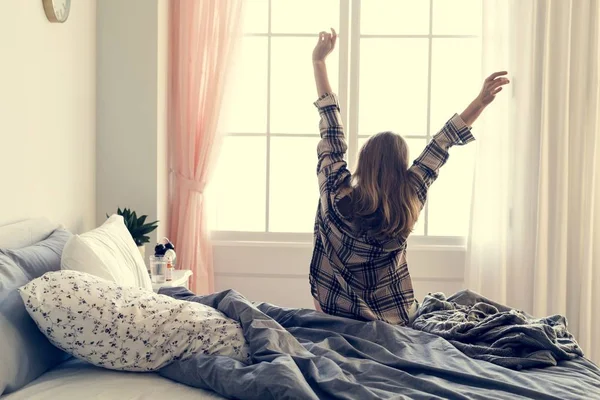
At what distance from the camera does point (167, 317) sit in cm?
206

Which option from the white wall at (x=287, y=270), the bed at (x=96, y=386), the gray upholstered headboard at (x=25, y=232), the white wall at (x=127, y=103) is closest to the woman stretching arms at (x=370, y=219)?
the bed at (x=96, y=386)

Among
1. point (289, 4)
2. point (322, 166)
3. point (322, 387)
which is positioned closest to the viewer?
point (322, 387)

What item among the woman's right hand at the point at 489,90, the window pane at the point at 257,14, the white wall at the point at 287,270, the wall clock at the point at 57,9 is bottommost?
the white wall at the point at 287,270

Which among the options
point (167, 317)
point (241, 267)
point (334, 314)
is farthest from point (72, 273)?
point (241, 267)

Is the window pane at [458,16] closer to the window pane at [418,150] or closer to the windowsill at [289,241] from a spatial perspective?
the window pane at [418,150]

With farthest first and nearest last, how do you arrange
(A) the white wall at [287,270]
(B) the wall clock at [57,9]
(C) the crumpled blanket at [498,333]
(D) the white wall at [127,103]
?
(A) the white wall at [287,270] < (D) the white wall at [127,103] < (B) the wall clock at [57,9] < (C) the crumpled blanket at [498,333]

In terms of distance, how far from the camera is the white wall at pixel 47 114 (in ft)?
8.66

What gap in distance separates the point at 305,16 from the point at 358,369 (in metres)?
2.79

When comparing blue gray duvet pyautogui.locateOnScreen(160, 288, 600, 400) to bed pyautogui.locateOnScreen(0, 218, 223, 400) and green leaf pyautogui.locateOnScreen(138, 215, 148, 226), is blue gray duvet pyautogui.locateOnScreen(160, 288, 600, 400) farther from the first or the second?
green leaf pyautogui.locateOnScreen(138, 215, 148, 226)

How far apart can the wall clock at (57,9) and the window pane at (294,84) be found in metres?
1.41

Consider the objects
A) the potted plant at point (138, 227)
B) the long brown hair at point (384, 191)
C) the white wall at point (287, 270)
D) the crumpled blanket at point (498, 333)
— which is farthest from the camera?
the white wall at point (287, 270)

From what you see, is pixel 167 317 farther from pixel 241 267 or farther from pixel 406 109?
pixel 406 109

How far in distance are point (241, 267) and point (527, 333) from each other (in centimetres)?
233

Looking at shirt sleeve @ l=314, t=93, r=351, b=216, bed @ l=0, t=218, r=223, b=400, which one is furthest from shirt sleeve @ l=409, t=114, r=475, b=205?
bed @ l=0, t=218, r=223, b=400
